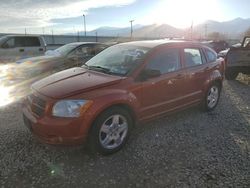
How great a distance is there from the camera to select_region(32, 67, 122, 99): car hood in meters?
3.36

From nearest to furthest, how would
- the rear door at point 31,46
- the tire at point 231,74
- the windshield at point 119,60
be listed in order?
1. the windshield at point 119,60
2. the tire at point 231,74
3. the rear door at point 31,46

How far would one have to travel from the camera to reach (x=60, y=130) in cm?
316

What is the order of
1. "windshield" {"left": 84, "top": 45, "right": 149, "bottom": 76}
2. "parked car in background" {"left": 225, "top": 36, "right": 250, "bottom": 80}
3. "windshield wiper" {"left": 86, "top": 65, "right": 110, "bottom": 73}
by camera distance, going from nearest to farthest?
"windshield" {"left": 84, "top": 45, "right": 149, "bottom": 76}
"windshield wiper" {"left": 86, "top": 65, "right": 110, "bottom": 73}
"parked car in background" {"left": 225, "top": 36, "right": 250, "bottom": 80}

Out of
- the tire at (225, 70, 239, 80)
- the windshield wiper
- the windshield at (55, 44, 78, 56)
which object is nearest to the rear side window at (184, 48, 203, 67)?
the windshield wiper

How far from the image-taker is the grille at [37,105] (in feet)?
11.0

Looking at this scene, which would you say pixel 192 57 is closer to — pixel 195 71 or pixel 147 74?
pixel 195 71

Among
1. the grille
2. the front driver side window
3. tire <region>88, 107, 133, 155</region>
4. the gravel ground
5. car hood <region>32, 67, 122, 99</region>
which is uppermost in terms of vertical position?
the front driver side window

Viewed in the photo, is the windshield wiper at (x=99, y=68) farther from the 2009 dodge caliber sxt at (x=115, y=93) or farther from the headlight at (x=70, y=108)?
the headlight at (x=70, y=108)

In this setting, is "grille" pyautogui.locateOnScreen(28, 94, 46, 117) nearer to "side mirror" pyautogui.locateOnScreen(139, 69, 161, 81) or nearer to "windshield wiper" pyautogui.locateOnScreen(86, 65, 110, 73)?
"windshield wiper" pyautogui.locateOnScreen(86, 65, 110, 73)

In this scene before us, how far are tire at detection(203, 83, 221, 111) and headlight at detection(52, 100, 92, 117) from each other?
10.2 ft

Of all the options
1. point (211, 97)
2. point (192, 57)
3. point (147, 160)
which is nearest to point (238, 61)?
point (211, 97)

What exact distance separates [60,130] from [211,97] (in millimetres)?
3715

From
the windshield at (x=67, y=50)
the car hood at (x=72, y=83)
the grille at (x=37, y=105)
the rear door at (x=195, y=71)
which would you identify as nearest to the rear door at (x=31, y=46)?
the windshield at (x=67, y=50)

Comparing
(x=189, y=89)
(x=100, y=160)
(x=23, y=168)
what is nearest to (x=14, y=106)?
(x=23, y=168)
